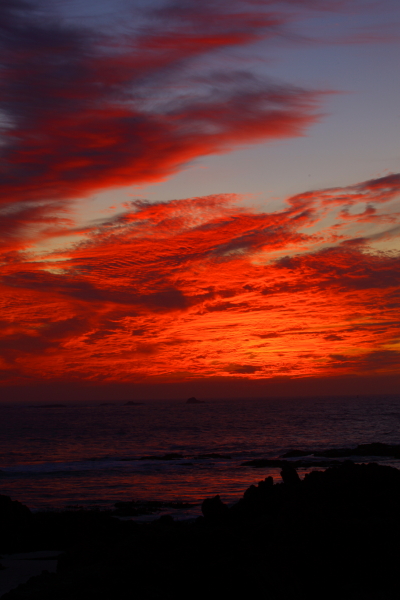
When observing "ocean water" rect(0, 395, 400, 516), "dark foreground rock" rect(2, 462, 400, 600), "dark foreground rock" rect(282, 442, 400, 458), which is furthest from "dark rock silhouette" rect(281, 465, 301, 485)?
"dark foreground rock" rect(282, 442, 400, 458)

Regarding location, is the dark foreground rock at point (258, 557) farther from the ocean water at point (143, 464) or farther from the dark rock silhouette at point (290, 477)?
the ocean water at point (143, 464)

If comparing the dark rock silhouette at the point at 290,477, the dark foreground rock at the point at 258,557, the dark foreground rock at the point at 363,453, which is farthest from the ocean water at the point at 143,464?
the dark foreground rock at the point at 258,557

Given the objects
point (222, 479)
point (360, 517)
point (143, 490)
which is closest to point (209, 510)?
point (360, 517)

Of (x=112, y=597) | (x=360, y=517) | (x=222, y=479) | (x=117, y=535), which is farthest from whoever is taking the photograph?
(x=222, y=479)

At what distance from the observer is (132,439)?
7394 cm

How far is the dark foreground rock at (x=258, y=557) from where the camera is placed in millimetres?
10336

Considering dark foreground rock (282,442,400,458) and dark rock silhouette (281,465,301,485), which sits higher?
dark rock silhouette (281,465,301,485)

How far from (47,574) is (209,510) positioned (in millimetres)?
5507

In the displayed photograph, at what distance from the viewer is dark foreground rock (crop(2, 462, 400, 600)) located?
10336 mm

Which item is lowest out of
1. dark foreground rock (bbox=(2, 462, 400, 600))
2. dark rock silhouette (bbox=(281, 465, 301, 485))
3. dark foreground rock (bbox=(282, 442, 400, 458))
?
dark foreground rock (bbox=(282, 442, 400, 458))

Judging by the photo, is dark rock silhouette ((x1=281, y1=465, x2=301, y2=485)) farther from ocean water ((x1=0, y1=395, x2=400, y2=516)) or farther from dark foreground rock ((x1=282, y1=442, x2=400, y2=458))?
dark foreground rock ((x1=282, y1=442, x2=400, y2=458))

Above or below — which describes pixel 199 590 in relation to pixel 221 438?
above

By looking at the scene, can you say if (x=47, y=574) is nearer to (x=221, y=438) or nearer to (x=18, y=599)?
A: (x=18, y=599)

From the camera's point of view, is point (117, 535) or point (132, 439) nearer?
point (117, 535)
